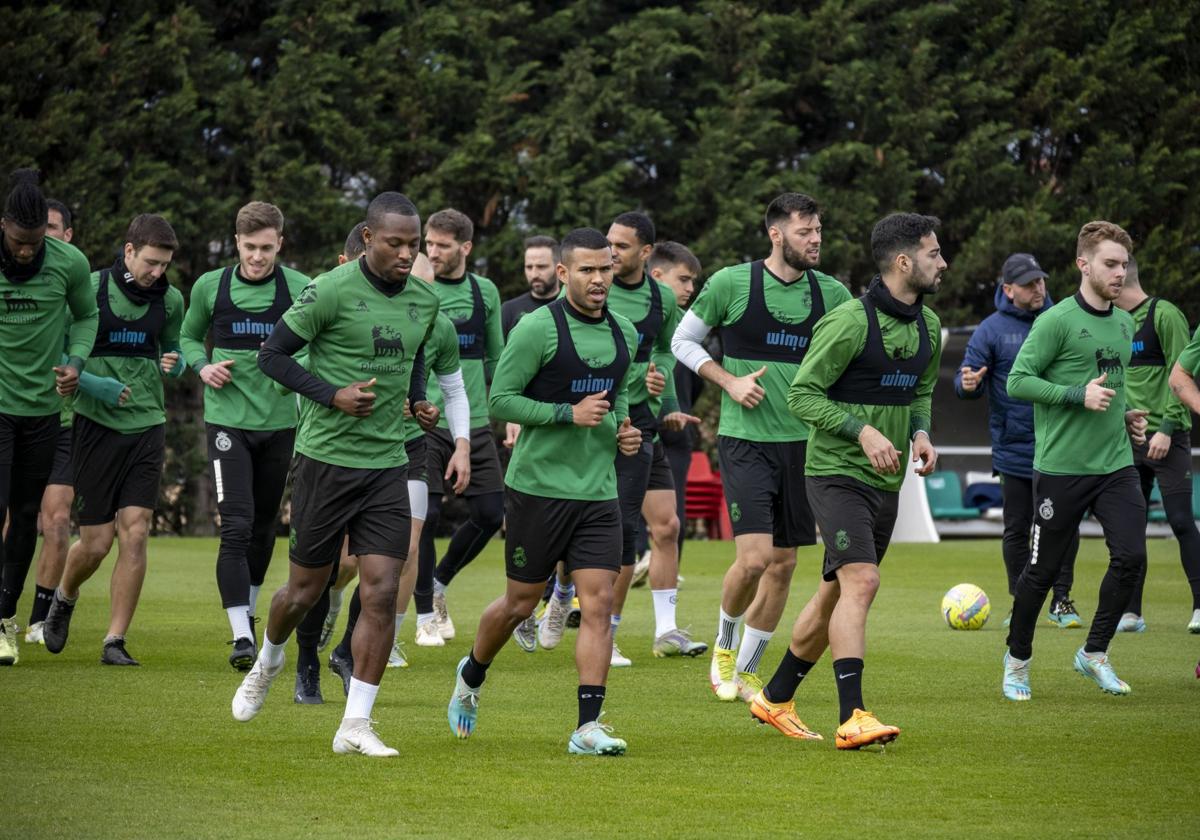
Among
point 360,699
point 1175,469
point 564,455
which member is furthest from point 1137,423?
point 360,699

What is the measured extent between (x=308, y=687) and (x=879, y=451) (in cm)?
317

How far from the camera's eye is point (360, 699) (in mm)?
7262

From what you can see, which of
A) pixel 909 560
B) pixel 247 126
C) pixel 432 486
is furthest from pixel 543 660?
pixel 247 126

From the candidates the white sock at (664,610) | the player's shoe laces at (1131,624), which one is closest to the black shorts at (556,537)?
the white sock at (664,610)

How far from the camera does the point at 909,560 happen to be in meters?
19.8

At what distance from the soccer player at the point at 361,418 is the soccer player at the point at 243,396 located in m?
2.10

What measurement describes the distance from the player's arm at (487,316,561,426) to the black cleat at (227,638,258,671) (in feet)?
9.23

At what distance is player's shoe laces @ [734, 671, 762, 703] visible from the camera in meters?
9.14

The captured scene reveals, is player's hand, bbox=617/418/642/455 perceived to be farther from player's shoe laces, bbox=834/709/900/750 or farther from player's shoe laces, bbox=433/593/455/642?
player's shoe laces, bbox=433/593/455/642

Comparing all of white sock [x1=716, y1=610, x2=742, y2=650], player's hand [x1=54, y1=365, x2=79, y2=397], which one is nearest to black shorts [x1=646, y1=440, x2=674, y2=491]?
white sock [x1=716, y1=610, x2=742, y2=650]

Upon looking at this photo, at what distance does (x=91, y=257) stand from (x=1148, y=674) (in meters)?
16.9

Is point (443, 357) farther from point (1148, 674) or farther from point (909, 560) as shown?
point (909, 560)

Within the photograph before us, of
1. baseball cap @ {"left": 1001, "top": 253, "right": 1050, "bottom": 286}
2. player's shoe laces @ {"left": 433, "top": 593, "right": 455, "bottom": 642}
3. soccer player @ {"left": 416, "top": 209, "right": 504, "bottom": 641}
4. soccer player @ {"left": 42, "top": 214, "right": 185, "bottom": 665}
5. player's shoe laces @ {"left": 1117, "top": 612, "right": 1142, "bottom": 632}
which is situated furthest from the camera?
player's shoe laces @ {"left": 1117, "top": 612, "right": 1142, "bottom": 632}

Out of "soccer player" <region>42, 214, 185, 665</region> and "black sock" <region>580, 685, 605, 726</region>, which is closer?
"black sock" <region>580, 685, 605, 726</region>
